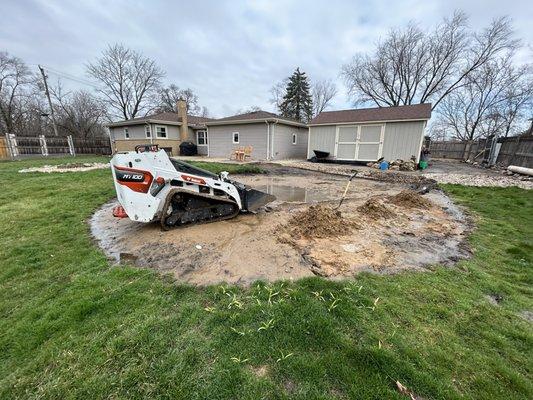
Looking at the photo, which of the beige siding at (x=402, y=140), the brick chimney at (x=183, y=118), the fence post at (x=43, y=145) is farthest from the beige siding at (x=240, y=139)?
the fence post at (x=43, y=145)

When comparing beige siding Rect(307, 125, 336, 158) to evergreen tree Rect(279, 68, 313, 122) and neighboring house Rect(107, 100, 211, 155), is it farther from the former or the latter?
evergreen tree Rect(279, 68, 313, 122)

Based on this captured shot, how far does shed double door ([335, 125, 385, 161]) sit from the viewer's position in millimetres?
15273

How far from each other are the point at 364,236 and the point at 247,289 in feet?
8.17

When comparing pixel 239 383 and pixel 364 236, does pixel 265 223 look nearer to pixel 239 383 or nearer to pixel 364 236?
pixel 364 236

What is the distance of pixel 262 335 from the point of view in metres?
2.06

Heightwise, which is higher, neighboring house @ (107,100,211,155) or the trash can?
neighboring house @ (107,100,211,155)

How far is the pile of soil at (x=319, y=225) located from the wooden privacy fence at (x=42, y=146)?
21.9m

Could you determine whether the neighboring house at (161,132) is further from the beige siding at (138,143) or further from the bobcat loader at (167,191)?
the bobcat loader at (167,191)

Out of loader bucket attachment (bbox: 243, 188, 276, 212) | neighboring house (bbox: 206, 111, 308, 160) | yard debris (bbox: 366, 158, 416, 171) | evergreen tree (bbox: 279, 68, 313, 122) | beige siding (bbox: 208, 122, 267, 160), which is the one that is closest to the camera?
loader bucket attachment (bbox: 243, 188, 276, 212)

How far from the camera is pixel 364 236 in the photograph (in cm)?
426

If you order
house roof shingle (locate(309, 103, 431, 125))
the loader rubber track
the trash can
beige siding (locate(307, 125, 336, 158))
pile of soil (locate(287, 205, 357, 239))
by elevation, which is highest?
house roof shingle (locate(309, 103, 431, 125))

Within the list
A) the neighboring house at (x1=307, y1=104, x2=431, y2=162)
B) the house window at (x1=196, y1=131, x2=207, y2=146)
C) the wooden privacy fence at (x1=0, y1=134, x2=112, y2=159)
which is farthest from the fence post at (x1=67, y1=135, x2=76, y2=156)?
the neighboring house at (x1=307, y1=104, x2=431, y2=162)

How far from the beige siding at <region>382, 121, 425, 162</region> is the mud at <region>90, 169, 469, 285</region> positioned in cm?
975

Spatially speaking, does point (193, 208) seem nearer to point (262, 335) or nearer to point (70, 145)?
point (262, 335)
